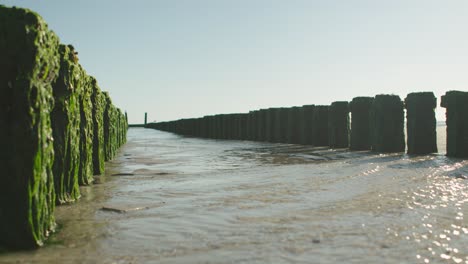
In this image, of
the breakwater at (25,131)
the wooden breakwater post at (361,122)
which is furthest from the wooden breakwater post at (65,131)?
the wooden breakwater post at (361,122)

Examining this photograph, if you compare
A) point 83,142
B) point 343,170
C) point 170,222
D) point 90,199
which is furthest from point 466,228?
point 83,142

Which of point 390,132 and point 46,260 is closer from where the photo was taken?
point 46,260

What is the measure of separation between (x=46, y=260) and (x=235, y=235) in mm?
1171

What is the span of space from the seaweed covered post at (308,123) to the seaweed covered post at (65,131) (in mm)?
11697

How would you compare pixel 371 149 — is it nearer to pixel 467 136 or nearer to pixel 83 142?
pixel 467 136

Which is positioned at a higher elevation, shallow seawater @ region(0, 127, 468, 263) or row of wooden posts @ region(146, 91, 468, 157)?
row of wooden posts @ region(146, 91, 468, 157)

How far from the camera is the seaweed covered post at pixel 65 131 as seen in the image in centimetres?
426

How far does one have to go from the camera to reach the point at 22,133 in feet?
9.63

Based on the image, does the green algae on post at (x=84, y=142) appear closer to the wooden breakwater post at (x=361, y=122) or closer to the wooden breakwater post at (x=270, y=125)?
the wooden breakwater post at (x=361, y=122)

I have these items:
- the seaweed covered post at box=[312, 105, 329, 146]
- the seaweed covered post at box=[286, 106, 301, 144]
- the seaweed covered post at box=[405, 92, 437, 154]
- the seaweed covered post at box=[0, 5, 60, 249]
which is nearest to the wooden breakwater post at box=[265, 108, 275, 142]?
the seaweed covered post at box=[286, 106, 301, 144]

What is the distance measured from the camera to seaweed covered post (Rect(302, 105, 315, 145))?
15.6 m

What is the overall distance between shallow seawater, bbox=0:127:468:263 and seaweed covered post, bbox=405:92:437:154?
14.6 feet

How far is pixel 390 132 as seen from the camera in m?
11.1

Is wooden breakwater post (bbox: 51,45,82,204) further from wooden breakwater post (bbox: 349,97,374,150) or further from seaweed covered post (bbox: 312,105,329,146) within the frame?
seaweed covered post (bbox: 312,105,329,146)
